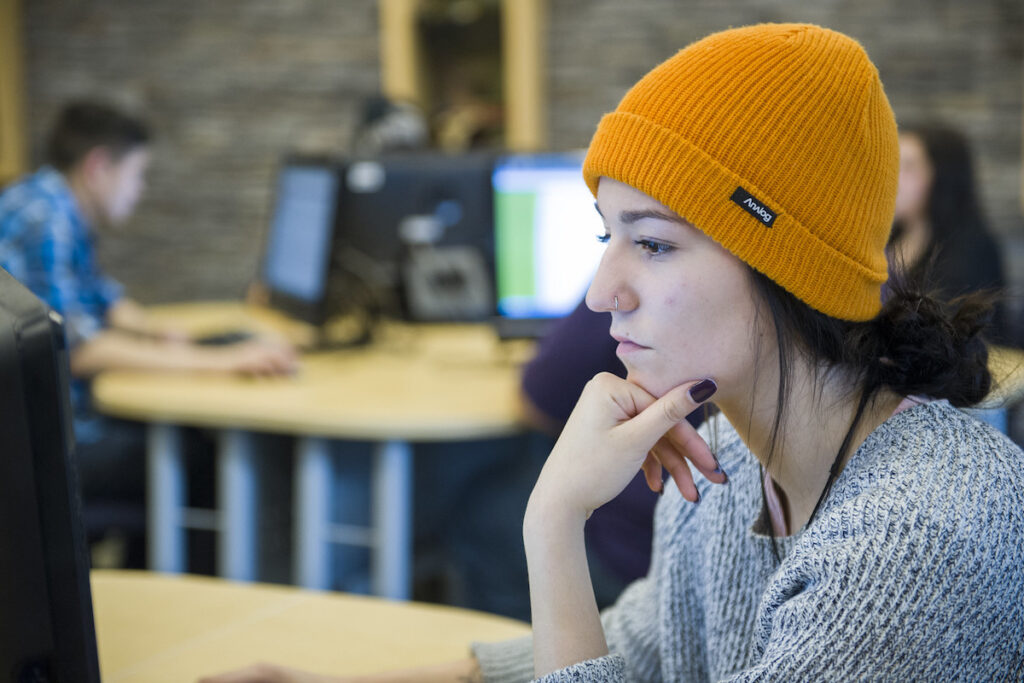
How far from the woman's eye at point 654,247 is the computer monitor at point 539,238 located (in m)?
1.55

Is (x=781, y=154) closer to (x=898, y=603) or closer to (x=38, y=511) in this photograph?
(x=898, y=603)

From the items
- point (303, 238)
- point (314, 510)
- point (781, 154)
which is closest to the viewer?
point (781, 154)

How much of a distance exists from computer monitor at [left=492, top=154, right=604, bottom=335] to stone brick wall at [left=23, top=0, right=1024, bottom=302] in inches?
77.1

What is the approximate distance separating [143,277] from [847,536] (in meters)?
4.85

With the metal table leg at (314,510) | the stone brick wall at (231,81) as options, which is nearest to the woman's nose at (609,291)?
the metal table leg at (314,510)

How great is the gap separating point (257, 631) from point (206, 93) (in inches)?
169

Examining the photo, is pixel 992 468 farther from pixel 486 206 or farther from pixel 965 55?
pixel 965 55

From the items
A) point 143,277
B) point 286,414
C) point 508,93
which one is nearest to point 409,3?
point 508,93

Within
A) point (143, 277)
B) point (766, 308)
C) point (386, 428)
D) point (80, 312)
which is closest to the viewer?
point (766, 308)

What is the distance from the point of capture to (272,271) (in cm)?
277

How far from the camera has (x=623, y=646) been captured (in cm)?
101

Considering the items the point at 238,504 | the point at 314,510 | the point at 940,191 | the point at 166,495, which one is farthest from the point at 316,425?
the point at 940,191

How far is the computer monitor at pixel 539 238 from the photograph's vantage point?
2389 millimetres

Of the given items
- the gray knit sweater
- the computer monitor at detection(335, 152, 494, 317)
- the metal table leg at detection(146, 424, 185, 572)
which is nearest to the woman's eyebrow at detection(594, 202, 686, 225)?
the gray knit sweater
